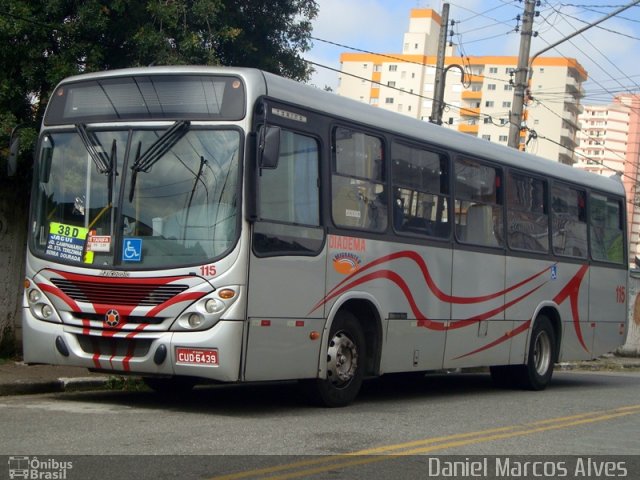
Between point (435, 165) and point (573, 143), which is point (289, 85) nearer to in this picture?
point (435, 165)

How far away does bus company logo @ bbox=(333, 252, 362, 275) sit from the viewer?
10672mm

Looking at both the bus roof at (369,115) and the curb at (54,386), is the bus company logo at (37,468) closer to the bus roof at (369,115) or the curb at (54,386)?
the bus roof at (369,115)

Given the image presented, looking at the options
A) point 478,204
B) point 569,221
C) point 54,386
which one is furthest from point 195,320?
point 569,221

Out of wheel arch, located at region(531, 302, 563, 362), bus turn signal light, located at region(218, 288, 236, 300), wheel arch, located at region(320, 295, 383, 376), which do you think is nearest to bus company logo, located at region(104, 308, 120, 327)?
bus turn signal light, located at region(218, 288, 236, 300)

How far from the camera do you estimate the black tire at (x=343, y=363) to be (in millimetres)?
10641

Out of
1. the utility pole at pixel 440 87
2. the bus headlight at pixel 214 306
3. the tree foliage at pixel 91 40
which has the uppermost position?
the utility pole at pixel 440 87

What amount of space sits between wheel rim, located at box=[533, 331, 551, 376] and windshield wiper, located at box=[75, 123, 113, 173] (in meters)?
7.88

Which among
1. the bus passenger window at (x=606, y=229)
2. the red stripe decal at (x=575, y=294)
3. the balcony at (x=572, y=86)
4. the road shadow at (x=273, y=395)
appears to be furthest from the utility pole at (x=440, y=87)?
the balcony at (x=572, y=86)

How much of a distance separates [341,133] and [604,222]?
301 inches

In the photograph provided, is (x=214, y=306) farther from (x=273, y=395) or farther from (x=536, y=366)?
(x=536, y=366)

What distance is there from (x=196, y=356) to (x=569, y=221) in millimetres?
8385

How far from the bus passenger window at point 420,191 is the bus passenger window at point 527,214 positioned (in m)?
1.85

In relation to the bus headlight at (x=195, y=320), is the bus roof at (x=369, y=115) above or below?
above

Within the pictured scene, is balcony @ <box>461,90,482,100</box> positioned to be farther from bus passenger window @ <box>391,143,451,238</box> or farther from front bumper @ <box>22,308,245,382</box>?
front bumper @ <box>22,308,245,382</box>
